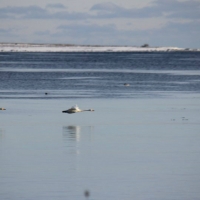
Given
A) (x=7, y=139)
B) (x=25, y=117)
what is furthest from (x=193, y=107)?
(x=7, y=139)

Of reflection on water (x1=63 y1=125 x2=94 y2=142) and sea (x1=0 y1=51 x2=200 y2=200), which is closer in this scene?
sea (x1=0 y1=51 x2=200 y2=200)

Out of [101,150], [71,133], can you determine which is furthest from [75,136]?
[101,150]

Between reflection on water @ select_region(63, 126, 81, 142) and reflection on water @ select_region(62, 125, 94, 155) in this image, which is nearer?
reflection on water @ select_region(62, 125, 94, 155)

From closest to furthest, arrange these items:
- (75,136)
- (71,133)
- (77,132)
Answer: (75,136), (71,133), (77,132)

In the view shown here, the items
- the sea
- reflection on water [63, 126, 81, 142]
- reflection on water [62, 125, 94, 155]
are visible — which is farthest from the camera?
reflection on water [63, 126, 81, 142]

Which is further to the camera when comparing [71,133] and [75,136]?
[71,133]

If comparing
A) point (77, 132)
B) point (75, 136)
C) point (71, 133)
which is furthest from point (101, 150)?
point (77, 132)

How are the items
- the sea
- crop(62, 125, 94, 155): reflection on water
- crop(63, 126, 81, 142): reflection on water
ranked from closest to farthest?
the sea → crop(62, 125, 94, 155): reflection on water → crop(63, 126, 81, 142): reflection on water

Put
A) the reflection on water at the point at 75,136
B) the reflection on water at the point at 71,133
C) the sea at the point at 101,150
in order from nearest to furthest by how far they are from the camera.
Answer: the sea at the point at 101,150 → the reflection on water at the point at 75,136 → the reflection on water at the point at 71,133

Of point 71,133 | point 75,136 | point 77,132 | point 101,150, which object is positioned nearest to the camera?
point 101,150

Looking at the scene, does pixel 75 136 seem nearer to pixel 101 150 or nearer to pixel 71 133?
pixel 71 133

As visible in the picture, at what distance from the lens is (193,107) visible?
34156 millimetres

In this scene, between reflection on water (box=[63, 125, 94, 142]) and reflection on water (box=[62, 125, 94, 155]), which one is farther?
reflection on water (box=[63, 125, 94, 142])

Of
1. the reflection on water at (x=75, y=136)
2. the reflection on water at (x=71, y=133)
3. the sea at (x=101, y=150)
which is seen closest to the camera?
the sea at (x=101, y=150)
